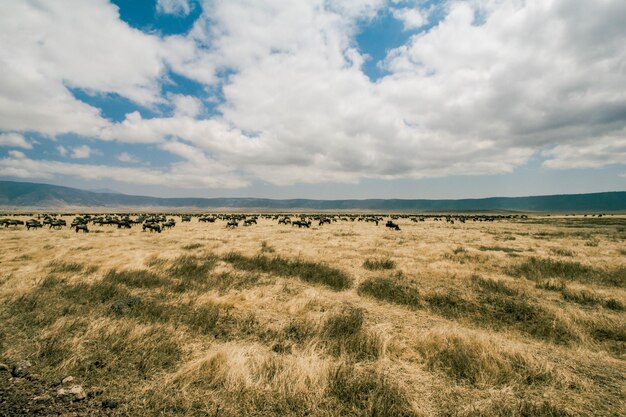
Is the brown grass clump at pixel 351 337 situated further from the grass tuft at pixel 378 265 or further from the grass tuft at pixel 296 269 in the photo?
the grass tuft at pixel 378 265

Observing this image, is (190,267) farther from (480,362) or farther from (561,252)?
(561,252)

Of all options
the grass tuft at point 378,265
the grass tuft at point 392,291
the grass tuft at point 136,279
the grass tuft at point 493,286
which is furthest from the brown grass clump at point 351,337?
the grass tuft at point 136,279

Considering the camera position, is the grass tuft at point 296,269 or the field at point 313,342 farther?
the grass tuft at point 296,269

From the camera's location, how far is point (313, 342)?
6.39 m

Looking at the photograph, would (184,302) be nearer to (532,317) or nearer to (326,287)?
(326,287)

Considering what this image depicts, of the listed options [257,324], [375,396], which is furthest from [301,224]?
[375,396]

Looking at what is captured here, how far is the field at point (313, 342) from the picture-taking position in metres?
4.45

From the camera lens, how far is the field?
4.45 meters

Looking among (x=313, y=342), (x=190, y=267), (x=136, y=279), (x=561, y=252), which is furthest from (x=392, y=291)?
(x=561, y=252)

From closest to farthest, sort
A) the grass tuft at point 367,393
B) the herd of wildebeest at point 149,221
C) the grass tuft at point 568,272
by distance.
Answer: the grass tuft at point 367,393 → the grass tuft at point 568,272 → the herd of wildebeest at point 149,221

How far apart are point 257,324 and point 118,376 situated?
3233mm

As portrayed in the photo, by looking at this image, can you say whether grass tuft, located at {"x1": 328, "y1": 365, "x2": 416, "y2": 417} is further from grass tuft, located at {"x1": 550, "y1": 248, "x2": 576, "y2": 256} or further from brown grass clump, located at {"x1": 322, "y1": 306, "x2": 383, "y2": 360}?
grass tuft, located at {"x1": 550, "y1": 248, "x2": 576, "y2": 256}

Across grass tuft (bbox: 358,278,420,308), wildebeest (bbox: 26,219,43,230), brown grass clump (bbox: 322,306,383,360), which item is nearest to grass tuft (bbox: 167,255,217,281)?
grass tuft (bbox: 358,278,420,308)

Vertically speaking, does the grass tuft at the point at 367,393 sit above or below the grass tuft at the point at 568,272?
above
